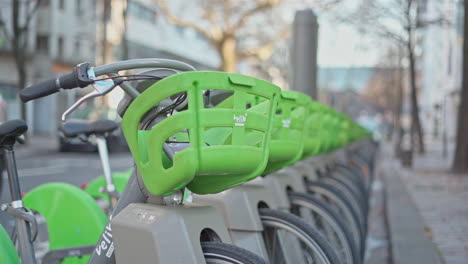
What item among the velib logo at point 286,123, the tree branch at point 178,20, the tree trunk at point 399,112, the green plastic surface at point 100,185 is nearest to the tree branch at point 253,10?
the tree branch at point 178,20

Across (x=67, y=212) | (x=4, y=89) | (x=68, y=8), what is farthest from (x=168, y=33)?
(x=67, y=212)

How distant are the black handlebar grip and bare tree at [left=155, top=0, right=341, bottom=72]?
28350mm

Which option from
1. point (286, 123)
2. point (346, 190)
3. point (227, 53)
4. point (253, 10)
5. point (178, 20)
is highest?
point (253, 10)

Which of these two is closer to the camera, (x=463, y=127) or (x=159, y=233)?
(x=159, y=233)

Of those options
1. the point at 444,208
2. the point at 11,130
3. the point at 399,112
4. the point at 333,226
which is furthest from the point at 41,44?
the point at 11,130

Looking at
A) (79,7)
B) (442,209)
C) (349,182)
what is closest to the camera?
(349,182)

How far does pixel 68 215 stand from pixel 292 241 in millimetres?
1325

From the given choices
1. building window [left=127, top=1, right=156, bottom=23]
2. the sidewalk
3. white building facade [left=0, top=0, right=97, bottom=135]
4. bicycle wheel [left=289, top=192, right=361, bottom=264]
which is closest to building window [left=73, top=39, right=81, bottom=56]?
white building facade [left=0, top=0, right=97, bottom=135]

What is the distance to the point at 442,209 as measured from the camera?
9180mm

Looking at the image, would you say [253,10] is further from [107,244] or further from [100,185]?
[107,244]

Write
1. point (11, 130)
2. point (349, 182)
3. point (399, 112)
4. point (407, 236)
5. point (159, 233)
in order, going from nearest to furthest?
point (159, 233)
point (11, 130)
point (349, 182)
point (407, 236)
point (399, 112)

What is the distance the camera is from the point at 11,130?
9.70 feet

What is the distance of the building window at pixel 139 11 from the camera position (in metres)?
45.8

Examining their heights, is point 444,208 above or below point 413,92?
below
